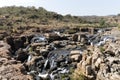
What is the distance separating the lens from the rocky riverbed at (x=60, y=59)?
30.8 meters

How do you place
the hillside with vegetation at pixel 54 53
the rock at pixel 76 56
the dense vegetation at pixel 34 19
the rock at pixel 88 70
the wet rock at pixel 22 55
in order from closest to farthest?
1. the rock at pixel 88 70
2. the hillside with vegetation at pixel 54 53
3. the rock at pixel 76 56
4. the wet rock at pixel 22 55
5. the dense vegetation at pixel 34 19

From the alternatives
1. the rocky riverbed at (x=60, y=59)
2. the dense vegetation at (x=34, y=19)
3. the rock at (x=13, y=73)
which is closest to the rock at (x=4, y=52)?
the rocky riverbed at (x=60, y=59)

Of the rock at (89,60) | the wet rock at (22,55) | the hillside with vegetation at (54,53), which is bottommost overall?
the wet rock at (22,55)

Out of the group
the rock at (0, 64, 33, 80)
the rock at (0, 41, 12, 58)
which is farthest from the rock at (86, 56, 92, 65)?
the rock at (0, 41, 12, 58)

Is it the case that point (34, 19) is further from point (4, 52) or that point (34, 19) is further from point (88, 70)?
point (88, 70)

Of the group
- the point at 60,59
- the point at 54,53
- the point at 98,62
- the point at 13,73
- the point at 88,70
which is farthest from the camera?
the point at 54,53

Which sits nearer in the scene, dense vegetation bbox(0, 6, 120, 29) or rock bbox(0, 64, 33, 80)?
rock bbox(0, 64, 33, 80)

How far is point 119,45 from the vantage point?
120 ft

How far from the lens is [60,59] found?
40531 mm

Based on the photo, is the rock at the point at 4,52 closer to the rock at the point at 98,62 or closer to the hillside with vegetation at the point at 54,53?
the hillside with vegetation at the point at 54,53

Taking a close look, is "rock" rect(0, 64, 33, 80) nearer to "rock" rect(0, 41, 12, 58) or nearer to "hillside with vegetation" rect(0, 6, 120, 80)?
"hillside with vegetation" rect(0, 6, 120, 80)

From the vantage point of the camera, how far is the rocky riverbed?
30.8 meters

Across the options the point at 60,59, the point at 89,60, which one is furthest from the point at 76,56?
the point at 89,60

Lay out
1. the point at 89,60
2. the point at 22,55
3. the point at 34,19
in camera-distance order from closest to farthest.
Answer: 1. the point at 89,60
2. the point at 22,55
3. the point at 34,19
